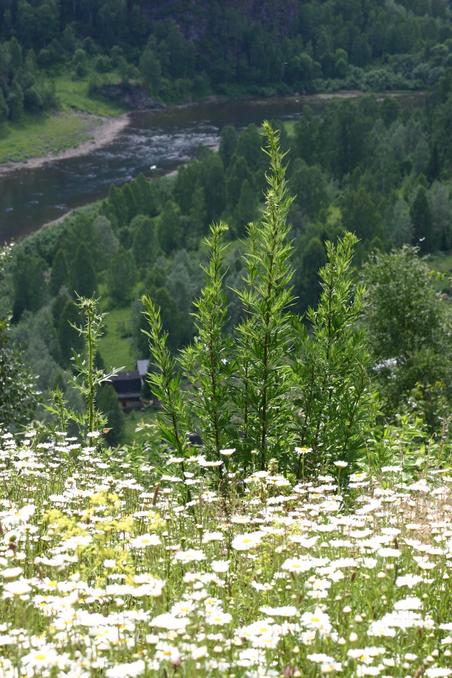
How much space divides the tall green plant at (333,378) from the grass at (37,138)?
569ft

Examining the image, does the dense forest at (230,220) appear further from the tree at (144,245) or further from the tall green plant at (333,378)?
the tall green plant at (333,378)

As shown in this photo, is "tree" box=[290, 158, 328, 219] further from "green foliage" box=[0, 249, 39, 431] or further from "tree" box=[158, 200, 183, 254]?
"green foliage" box=[0, 249, 39, 431]

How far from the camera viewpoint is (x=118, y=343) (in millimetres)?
124312

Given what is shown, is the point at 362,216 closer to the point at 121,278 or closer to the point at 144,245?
the point at 144,245

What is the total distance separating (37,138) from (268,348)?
184235 mm

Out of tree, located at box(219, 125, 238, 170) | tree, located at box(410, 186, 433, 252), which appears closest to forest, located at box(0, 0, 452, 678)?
tree, located at box(410, 186, 433, 252)

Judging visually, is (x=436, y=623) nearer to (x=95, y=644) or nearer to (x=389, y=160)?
(x=95, y=644)

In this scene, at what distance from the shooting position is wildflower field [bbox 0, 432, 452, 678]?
267 inches

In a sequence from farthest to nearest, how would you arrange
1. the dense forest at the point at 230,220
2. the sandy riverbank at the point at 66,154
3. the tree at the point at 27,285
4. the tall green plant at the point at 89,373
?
the sandy riverbank at the point at 66,154
the tree at the point at 27,285
the dense forest at the point at 230,220
the tall green plant at the point at 89,373

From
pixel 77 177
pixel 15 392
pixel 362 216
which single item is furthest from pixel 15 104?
pixel 15 392

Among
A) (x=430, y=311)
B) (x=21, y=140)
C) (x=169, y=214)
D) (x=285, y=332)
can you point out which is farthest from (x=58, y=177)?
(x=285, y=332)

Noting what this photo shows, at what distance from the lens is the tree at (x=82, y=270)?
5251 inches

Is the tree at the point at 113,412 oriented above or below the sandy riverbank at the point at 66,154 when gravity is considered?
below

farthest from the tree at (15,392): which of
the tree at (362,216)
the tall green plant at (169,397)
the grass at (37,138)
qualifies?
the grass at (37,138)
